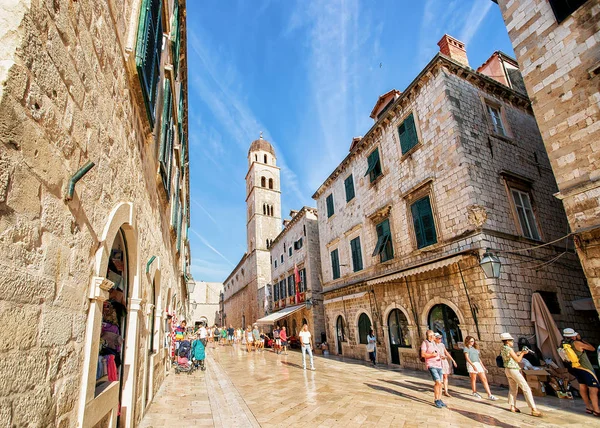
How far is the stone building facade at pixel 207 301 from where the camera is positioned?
5897cm

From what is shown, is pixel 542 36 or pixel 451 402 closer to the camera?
pixel 451 402

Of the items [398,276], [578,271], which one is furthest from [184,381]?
[578,271]

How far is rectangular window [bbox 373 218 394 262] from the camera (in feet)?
42.4

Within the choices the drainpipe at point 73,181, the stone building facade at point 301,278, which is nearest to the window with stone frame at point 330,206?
the stone building facade at point 301,278

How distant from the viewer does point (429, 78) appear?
11.6 m

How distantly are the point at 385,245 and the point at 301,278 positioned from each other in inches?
431

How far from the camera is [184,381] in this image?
958cm

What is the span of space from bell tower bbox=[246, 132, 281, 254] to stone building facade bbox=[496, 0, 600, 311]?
31.6 m

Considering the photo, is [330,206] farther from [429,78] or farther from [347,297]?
[429,78]

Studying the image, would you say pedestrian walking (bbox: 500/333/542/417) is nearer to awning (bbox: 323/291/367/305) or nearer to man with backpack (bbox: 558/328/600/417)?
man with backpack (bbox: 558/328/600/417)

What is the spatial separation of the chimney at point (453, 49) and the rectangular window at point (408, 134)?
3074 mm

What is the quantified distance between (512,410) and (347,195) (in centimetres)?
1185

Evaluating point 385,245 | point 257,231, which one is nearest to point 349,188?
point 385,245

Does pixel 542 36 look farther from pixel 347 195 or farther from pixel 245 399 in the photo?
pixel 245 399
